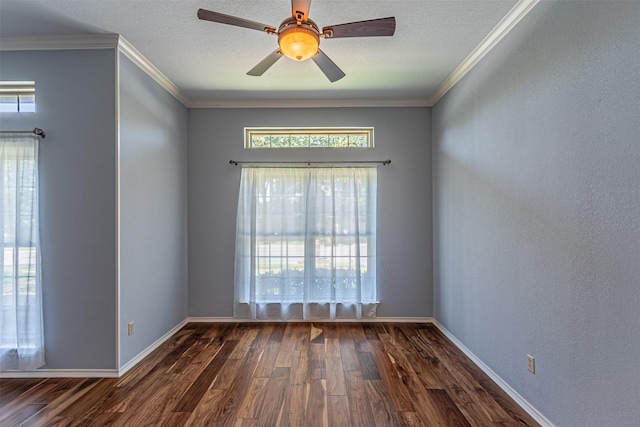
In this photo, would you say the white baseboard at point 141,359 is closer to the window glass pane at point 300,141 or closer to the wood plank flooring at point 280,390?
the wood plank flooring at point 280,390

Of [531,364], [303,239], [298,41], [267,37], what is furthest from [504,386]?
[267,37]

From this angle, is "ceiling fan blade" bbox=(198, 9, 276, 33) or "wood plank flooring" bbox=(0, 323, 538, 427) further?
"wood plank flooring" bbox=(0, 323, 538, 427)

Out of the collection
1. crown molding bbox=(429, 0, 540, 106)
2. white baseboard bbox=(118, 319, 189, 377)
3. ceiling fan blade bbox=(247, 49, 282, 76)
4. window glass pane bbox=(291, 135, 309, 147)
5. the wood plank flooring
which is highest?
crown molding bbox=(429, 0, 540, 106)

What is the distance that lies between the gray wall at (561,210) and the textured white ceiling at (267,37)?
41 cm

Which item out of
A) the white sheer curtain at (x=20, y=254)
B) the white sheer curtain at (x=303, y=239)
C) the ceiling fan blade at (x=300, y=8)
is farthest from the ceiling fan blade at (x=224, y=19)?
the white sheer curtain at (x=303, y=239)

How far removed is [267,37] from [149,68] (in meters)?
1.31

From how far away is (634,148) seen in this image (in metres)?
1.31

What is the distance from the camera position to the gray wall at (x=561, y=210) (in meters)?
1.36

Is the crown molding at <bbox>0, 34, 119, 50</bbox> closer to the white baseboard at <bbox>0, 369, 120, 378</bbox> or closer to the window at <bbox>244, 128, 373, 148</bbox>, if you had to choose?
the window at <bbox>244, 128, 373, 148</bbox>

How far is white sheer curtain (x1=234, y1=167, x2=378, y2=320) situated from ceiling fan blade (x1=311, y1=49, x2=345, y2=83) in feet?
4.97

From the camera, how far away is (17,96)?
2.46 metres

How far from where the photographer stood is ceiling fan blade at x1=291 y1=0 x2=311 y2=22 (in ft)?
5.25

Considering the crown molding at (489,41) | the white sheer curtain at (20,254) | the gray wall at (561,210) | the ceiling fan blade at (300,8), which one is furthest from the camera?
the white sheer curtain at (20,254)

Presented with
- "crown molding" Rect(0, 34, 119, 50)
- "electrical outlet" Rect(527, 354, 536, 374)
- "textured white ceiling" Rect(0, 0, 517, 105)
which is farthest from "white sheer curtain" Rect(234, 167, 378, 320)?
"electrical outlet" Rect(527, 354, 536, 374)
